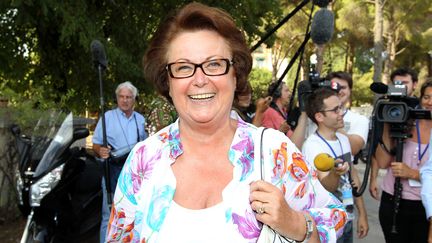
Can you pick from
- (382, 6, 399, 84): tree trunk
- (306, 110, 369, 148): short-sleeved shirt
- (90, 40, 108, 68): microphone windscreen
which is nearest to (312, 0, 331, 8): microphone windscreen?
(306, 110, 369, 148): short-sleeved shirt

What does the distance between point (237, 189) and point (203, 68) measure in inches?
16.9

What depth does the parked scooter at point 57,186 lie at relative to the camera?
4.21 m

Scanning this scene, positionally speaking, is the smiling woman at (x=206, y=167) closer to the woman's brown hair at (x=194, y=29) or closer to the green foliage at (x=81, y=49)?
the woman's brown hair at (x=194, y=29)

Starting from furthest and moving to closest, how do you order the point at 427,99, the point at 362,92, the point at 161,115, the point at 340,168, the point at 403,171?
the point at 362,92, the point at 427,99, the point at 403,171, the point at 161,115, the point at 340,168

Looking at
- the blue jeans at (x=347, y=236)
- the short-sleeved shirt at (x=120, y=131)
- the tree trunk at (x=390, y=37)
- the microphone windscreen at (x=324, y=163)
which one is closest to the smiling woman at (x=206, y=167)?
the microphone windscreen at (x=324, y=163)

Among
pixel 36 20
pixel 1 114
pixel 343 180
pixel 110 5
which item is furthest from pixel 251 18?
pixel 343 180

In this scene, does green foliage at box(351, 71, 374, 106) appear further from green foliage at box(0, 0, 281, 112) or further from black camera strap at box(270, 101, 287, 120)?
black camera strap at box(270, 101, 287, 120)

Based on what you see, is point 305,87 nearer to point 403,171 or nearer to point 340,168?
point 403,171

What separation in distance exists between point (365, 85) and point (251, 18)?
23041 millimetres

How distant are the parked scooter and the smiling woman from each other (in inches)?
104

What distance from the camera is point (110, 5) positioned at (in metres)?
10.6

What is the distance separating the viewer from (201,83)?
1.73 meters

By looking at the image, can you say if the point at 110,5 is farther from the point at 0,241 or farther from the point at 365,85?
the point at 365,85

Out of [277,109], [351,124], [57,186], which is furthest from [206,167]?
[277,109]
